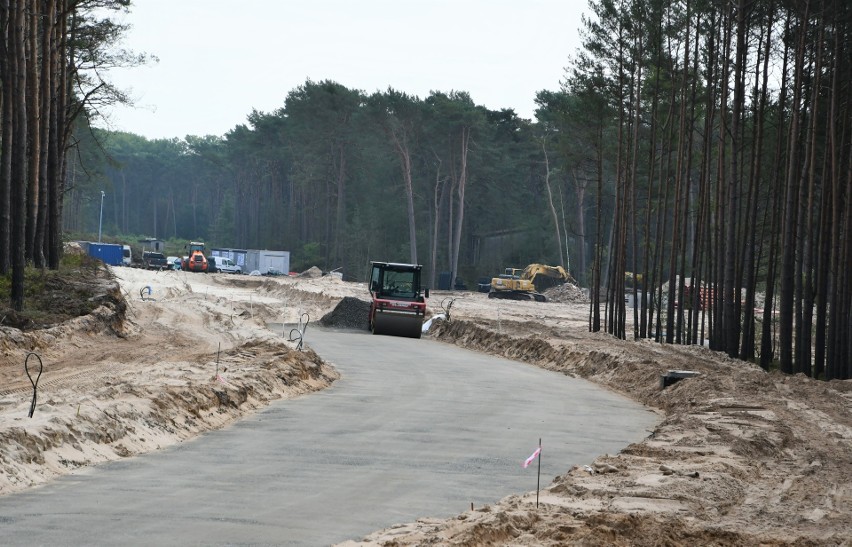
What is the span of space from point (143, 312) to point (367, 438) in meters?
27.4

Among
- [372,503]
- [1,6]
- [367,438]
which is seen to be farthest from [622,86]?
[372,503]

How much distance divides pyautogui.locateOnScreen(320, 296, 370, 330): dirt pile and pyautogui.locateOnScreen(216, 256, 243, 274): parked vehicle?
193 feet

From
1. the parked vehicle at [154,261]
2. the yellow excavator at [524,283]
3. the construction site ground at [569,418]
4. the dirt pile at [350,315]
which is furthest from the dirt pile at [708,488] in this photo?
the parked vehicle at [154,261]

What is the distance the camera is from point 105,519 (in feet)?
30.6

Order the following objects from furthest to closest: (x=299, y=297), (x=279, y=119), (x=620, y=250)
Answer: (x=279, y=119) < (x=299, y=297) < (x=620, y=250)

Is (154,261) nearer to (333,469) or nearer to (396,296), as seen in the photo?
(396,296)

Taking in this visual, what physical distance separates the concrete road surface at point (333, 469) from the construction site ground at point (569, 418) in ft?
1.74

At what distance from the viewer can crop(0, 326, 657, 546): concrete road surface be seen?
924 cm

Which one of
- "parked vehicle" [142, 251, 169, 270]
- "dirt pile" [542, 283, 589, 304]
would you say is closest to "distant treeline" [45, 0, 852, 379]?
"dirt pile" [542, 283, 589, 304]

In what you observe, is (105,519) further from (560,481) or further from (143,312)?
(143,312)

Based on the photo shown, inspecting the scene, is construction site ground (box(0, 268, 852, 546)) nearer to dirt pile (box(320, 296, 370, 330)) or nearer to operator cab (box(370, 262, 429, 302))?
operator cab (box(370, 262, 429, 302))

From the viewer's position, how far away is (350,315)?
46969mm

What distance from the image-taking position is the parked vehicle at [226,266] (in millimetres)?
104500

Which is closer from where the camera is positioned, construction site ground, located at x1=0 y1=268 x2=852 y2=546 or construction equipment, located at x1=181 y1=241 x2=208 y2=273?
construction site ground, located at x1=0 y1=268 x2=852 y2=546
